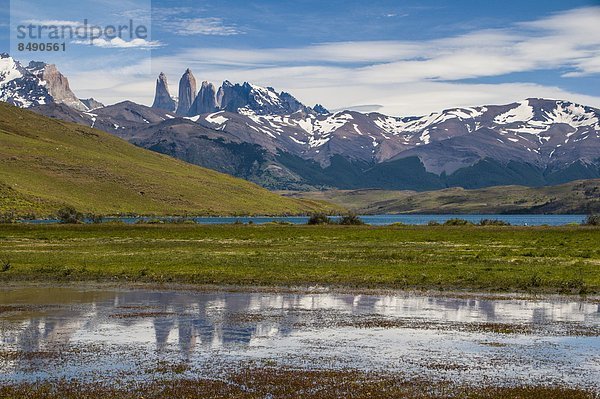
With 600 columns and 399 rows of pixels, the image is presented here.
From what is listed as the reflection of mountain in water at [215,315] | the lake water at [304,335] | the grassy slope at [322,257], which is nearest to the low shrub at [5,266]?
the grassy slope at [322,257]

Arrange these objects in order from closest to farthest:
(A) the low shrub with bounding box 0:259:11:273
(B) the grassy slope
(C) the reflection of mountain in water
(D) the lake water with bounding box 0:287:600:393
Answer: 1. (D) the lake water with bounding box 0:287:600:393
2. (C) the reflection of mountain in water
3. (B) the grassy slope
4. (A) the low shrub with bounding box 0:259:11:273

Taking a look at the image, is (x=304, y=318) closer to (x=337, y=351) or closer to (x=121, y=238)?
(x=337, y=351)

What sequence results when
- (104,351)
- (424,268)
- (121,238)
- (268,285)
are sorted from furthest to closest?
(121,238) < (424,268) < (268,285) < (104,351)

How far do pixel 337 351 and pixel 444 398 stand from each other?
25.3 ft

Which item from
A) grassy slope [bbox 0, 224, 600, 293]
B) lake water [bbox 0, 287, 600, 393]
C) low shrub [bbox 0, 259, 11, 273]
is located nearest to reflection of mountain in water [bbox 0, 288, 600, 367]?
lake water [bbox 0, 287, 600, 393]

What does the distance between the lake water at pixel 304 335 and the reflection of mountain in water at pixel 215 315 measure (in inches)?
2.4

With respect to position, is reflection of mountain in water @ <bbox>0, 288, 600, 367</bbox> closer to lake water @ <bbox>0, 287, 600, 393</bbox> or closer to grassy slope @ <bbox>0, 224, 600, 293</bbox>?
lake water @ <bbox>0, 287, 600, 393</bbox>

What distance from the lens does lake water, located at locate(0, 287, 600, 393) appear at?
91.1 feet

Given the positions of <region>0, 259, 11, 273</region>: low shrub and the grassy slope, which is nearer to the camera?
the grassy slope

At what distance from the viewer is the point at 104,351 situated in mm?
30453

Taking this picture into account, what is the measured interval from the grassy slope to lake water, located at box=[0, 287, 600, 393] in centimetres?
714

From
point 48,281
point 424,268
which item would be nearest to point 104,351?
point 48,281

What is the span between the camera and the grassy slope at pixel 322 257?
55.8 meters

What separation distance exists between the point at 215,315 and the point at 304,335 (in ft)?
24.4
